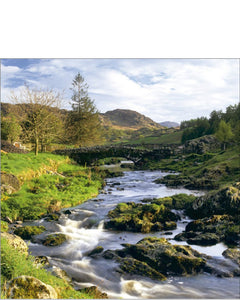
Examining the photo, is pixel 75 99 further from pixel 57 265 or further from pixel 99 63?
pixel 57 265

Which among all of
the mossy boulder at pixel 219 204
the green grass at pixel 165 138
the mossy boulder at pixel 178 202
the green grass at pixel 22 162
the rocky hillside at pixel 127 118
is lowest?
the mossy boulder at pixel 178 202

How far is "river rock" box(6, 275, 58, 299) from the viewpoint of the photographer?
5372 millimetres

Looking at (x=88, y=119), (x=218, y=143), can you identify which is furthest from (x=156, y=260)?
(x=218, y=143)

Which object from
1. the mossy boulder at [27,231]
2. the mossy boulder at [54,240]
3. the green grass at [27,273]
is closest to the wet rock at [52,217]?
the mossy boulder at [27,231]

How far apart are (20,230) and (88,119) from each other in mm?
21660

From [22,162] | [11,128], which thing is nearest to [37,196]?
[22,162]

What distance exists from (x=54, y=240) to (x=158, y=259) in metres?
4.03

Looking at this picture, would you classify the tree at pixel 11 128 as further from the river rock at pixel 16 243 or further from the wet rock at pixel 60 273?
the wet rock at pixel 60 273

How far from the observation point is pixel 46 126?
2288 cm

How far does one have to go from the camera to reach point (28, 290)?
212 inches

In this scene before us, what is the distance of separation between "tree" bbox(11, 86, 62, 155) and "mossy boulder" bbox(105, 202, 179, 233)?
9.43 metres

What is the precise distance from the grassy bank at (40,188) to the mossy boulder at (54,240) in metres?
2.73

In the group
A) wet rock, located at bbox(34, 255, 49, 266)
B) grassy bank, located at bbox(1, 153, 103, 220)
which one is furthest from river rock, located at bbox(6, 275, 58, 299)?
grassy bank, located at bbox(1, 153, 103, 220)

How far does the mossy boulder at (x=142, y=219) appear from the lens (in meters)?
10.8
